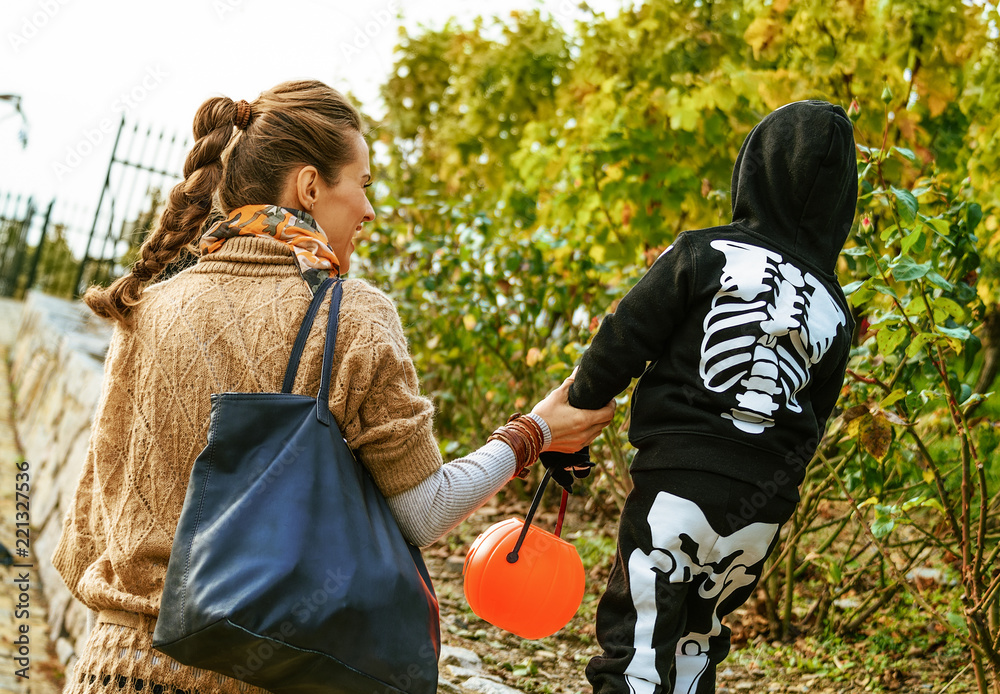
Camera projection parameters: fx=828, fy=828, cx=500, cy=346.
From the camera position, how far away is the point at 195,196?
60.8 inches

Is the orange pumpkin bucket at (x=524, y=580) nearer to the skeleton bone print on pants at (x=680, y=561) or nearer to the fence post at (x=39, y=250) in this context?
the skeleton bone print on pants at (x=680, y=561)

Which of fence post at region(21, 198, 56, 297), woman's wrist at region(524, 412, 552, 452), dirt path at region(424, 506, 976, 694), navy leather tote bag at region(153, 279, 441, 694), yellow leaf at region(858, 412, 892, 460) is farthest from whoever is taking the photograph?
fence post at region(21, 198, 56, 297)

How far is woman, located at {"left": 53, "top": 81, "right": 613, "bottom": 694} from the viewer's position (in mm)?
1361

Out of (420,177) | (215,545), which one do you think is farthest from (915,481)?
(420,177)

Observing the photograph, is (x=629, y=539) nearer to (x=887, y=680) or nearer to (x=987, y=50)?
(x=887, y=680)

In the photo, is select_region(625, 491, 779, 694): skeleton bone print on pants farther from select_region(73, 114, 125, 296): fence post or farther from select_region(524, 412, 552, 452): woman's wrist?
select_region(73, 114, 125, 296): fence post

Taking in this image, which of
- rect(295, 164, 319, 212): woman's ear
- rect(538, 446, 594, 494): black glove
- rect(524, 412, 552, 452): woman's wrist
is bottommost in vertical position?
rect(538, 446, 594, 494): black glove

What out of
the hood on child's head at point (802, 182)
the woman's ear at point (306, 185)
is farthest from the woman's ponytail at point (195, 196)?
the hood on child's head at point (802, 182)

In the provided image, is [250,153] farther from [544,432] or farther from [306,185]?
[544,432]

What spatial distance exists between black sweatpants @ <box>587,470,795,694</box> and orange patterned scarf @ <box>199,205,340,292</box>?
0.89m

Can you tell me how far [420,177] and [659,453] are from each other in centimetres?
559

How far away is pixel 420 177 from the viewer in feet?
23.2

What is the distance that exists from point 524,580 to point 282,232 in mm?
957

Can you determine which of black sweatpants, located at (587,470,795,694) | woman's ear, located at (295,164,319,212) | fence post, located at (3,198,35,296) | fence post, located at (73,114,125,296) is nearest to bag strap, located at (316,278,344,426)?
woman's ear, located at (295,164,319,212)
